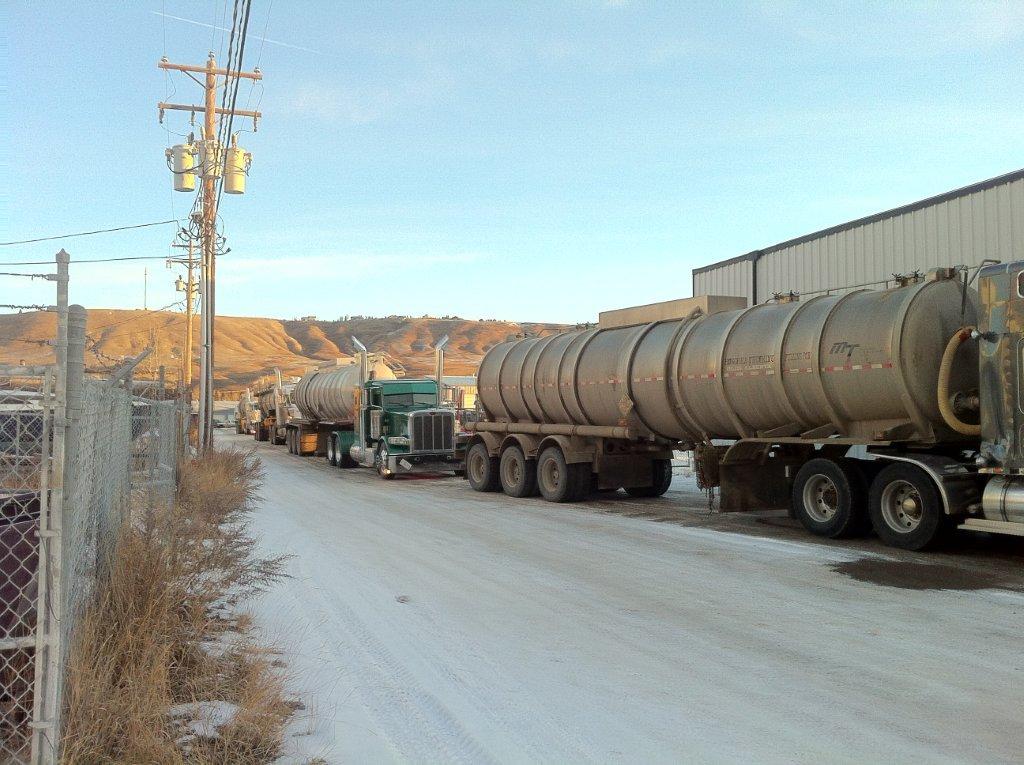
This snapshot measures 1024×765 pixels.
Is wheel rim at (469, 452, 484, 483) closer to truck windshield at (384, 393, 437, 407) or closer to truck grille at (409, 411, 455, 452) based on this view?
truck grille at (409, 411, 455, 452)

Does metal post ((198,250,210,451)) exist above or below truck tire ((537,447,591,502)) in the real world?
above

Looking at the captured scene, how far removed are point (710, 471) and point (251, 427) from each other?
49.3 meters

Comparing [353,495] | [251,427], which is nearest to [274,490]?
[353,495]

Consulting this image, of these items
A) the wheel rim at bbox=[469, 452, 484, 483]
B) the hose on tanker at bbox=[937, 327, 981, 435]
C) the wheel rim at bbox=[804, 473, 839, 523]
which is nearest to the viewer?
the hose on tanker at bbox=[937, 327, 981, 435]

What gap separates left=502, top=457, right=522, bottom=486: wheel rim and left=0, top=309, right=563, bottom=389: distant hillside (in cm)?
8503

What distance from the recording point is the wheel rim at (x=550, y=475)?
17203 mm

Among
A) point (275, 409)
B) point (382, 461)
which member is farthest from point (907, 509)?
point (275, 409)

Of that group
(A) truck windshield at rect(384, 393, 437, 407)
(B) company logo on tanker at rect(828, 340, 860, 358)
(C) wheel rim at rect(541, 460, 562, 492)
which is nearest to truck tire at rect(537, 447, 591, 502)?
(C) wheel rim at rect(541, 460, 562, 492)

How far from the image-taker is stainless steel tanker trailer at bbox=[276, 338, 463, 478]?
23066 mm

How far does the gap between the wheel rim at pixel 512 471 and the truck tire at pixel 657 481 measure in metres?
2.34

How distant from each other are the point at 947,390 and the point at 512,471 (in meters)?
10.1

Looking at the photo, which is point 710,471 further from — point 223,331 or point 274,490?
point 223,331

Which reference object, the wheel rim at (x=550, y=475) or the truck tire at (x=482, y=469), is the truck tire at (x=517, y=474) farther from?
the wheel rim at (x=550, y=475)

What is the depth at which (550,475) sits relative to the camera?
1739cm
